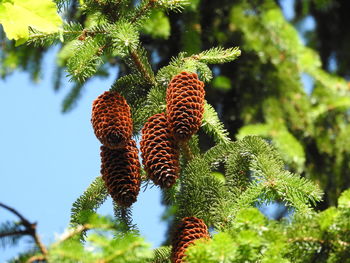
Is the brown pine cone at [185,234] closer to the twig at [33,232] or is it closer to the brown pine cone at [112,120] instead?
the brown pine cone at [112,120]

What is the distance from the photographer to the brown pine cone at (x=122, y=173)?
1.77 m

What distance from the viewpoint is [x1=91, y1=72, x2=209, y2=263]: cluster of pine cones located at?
5.71 ft

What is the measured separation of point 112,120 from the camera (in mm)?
1777

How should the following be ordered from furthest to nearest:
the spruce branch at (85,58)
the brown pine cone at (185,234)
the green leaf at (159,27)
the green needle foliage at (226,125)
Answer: the green leaf at (159,27) → the spruce branch at (85,58) → the brown pine cone at (185,234) → the green needle foliage at (226,125)

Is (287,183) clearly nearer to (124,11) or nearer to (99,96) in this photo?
(99,96)

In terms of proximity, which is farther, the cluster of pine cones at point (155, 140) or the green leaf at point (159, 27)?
the green leaf at point (159, 27)

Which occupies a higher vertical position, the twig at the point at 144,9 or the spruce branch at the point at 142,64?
the twig at the point at 144,9

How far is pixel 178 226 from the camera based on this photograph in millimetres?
1748

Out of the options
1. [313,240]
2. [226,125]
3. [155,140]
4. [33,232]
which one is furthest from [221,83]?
[33,232]

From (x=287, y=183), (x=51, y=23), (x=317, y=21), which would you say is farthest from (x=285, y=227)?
(x=317, y=21)

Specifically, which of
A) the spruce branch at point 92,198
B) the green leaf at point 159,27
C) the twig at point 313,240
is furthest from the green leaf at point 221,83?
the twig at point 313,240

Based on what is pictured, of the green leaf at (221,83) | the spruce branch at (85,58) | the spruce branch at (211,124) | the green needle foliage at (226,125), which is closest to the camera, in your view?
the green needle foliage at (226,125)

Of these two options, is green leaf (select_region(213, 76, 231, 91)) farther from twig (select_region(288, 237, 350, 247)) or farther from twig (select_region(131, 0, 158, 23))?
twig (select_region(288, 237, 350, 247))

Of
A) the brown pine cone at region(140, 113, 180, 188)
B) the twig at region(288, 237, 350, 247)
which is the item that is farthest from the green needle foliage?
the brown pine cone at region(140, 113, 180, 188)
